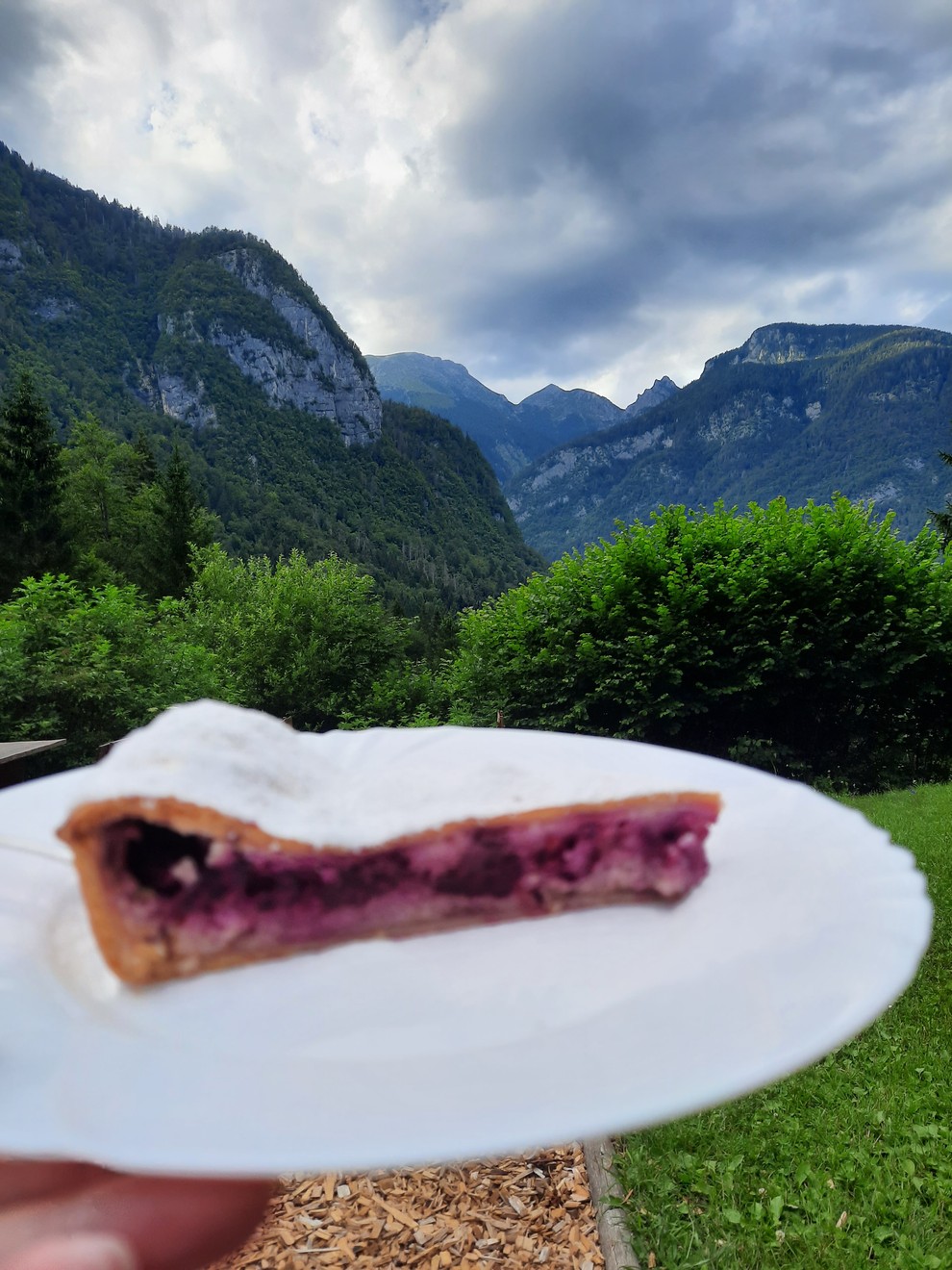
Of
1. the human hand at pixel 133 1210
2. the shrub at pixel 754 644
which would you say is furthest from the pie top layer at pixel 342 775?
the shrub at pixel 754 644

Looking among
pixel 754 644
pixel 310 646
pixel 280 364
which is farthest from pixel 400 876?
pixel 280 364

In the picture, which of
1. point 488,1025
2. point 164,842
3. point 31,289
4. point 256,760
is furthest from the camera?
point 31,289

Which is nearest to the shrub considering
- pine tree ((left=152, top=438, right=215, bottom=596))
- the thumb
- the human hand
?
the human hand

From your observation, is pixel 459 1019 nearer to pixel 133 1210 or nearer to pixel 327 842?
pixel 327 842

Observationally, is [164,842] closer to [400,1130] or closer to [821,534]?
[400,1130]

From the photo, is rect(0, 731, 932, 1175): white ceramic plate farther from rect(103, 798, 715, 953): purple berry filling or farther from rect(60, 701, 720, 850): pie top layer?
rect(60, 701, 720, 850): pie top layer

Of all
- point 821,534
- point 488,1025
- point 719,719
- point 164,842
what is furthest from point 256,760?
point 821,534
